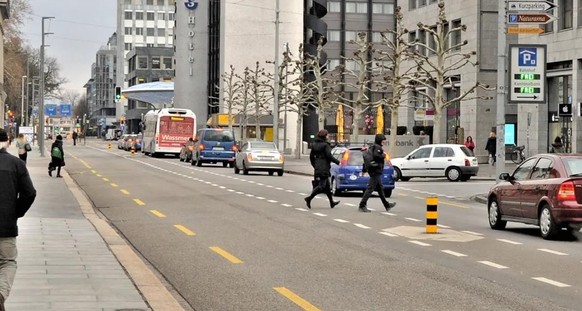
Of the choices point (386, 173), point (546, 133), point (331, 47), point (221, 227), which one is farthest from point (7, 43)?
point (221, 227)

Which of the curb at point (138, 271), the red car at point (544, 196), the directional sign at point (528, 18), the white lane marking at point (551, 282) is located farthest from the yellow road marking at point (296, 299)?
the directional sign at point (528, 18)

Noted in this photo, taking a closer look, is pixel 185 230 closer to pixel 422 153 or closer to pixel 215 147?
pixel 422 153

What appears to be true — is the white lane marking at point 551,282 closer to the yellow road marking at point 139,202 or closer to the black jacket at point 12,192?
the black jacket at point 12,192

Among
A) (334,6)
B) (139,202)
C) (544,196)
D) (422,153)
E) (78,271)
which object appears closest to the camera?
(78,271)

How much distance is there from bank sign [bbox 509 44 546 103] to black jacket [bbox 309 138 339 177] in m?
7.41

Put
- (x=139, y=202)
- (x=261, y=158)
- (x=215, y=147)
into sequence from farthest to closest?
(x=215, y=147) < (x=261, y=158) < (x=139, y=202)

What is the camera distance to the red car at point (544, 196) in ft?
54.6

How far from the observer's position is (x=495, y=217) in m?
19.3

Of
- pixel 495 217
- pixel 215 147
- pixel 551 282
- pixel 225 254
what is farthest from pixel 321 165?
pixel 215 147

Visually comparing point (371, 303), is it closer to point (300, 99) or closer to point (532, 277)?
point (532, 277)

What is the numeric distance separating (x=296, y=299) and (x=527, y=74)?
20011mm

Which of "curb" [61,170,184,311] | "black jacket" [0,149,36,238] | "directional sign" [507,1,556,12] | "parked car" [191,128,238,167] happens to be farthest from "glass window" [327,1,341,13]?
"black jacket" [0,149,36,238]

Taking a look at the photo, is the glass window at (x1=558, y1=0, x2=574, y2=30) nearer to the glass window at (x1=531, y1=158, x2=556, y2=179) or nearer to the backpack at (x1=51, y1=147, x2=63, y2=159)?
the backpack at (x1=51, y1=147, x2=63, y2=159)

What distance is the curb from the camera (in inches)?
382
